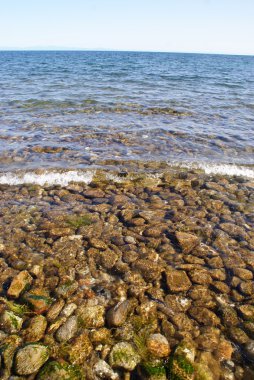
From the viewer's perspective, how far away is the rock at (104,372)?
3.40 m

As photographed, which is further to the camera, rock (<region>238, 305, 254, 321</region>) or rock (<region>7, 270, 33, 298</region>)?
rock (<region>7, 270, 33, 298</region>)

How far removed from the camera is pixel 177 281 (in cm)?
478

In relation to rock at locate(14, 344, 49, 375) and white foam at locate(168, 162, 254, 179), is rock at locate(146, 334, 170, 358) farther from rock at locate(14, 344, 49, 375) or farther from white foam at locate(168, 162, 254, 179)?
white foam at locate(168, 162, 254, 179)

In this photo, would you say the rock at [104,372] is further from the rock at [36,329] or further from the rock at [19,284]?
the rock at [19,284]

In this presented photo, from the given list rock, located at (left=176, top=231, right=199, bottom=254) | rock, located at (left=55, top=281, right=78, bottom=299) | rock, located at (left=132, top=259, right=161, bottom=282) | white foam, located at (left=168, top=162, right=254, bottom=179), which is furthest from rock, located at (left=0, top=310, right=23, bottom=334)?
white foam, located at (left=168, top=162, right=254, bottom=179)

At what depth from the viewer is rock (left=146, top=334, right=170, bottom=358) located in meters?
3.66

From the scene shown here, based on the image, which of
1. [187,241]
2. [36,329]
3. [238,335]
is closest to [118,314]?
[36,329]

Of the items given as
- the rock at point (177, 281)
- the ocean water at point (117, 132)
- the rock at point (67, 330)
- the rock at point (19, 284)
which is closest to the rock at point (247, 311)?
the rock at point (177, 281)

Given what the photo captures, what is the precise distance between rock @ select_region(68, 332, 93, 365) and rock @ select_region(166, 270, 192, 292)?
1.53m

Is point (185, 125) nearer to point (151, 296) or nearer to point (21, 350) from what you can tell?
point (151, 296)

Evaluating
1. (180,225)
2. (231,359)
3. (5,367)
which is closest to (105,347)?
(5,367)

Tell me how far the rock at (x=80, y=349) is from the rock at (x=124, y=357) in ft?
0.98

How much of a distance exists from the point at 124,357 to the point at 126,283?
1315 millimetres

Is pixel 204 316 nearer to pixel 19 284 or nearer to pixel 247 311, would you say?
pixel 247 311
